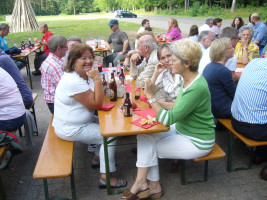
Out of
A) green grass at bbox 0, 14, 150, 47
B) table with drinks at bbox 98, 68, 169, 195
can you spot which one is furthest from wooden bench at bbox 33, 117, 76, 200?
green grass at bbox 0, 14, 150, 47

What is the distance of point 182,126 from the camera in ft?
8.24

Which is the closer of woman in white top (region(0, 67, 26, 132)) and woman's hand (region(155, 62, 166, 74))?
woman in white top (region(0, 67, 26, 132))

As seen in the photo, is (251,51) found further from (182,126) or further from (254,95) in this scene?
(182,126)

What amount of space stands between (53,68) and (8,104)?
78 centimetres

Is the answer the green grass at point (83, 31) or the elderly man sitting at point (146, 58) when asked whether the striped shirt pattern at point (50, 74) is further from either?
the green grass at point (83, 31)

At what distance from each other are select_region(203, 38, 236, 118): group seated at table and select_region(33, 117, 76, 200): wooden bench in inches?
73.7

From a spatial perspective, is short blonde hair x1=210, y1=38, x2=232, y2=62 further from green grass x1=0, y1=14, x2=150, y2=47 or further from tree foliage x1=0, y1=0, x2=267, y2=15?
tree foliage x1=0, y1=0, x2=267, y2=15

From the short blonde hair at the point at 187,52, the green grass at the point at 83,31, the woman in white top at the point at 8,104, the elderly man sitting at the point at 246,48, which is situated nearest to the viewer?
the short blonde hair at the point at 187,52

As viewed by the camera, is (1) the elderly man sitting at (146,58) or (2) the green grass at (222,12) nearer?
(1) the elderly man sitting at (146,58)

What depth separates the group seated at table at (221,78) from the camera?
117 inches

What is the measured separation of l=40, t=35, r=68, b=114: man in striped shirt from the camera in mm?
3365

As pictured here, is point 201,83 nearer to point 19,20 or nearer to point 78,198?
point 78,198

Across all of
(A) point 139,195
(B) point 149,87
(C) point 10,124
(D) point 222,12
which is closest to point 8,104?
(C) point 10,124

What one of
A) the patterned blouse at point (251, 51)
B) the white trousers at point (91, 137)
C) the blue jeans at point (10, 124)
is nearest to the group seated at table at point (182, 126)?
the white trousers at point (91, 137)
